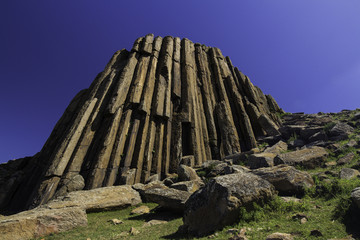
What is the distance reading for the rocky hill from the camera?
15.8 feet

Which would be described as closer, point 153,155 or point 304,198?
point 304,198

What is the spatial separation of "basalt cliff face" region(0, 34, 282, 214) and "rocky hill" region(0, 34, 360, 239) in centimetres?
9

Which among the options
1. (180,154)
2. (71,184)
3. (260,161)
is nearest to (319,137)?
(260,161)

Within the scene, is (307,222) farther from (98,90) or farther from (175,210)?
(98,90)

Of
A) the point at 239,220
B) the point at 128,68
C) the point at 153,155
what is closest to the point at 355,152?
the point at 239,220

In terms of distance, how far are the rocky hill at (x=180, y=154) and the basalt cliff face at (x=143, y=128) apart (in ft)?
0.30

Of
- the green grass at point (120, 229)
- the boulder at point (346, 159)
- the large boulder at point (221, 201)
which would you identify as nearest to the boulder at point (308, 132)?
the boulder at point (346, 159)

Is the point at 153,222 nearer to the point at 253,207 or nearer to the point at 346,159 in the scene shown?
the point at 253,207

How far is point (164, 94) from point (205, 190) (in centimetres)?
1301

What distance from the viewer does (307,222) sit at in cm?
369

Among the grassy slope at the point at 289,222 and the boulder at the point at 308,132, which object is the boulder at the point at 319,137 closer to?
the boulder at the point at 308,132

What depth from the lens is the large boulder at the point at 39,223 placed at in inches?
187

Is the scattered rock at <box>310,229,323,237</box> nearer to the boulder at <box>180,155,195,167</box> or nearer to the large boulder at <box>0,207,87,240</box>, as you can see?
the large boulder at <box>0,207,87,240</box>

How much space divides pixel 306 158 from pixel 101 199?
380 inches
